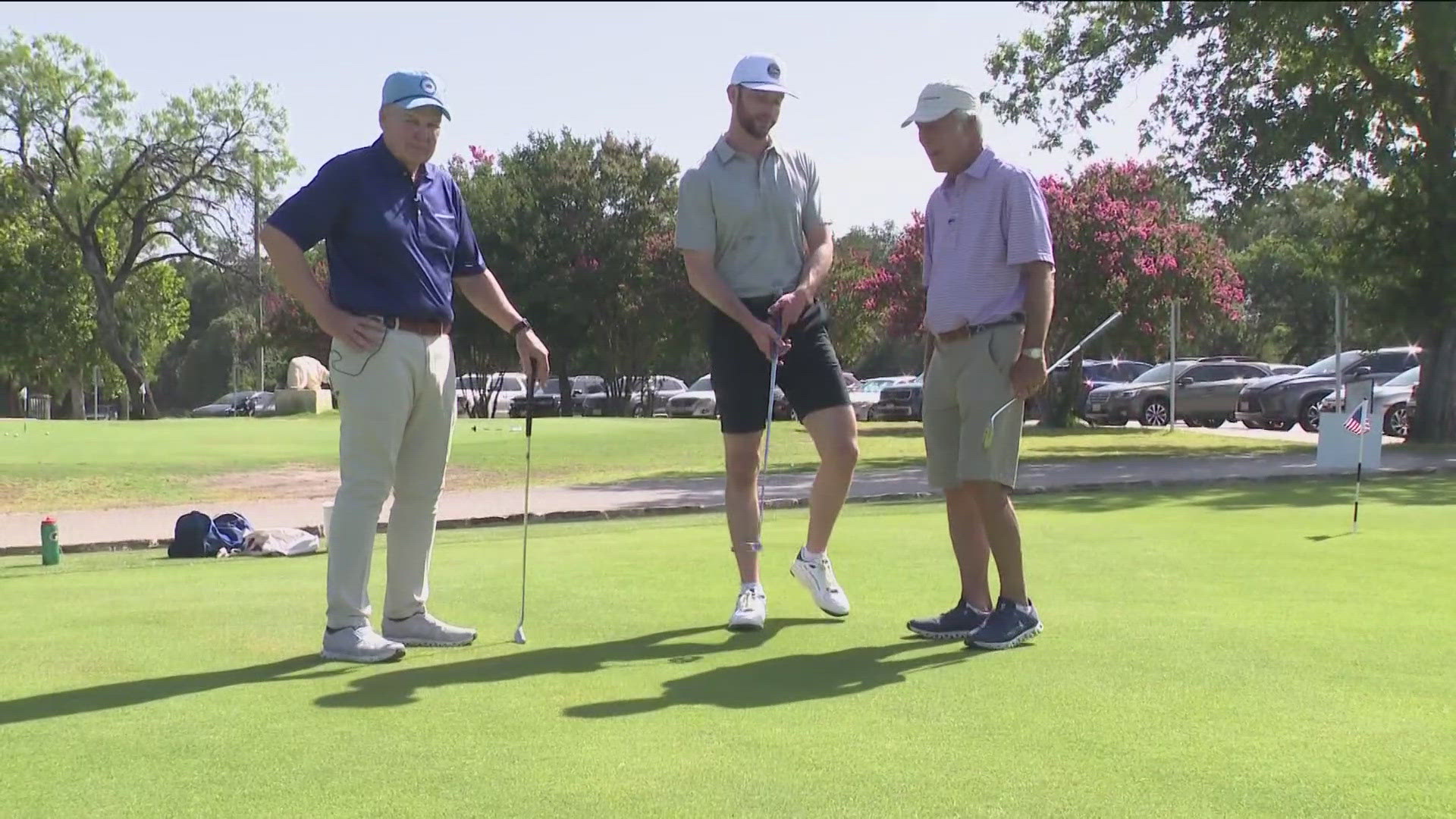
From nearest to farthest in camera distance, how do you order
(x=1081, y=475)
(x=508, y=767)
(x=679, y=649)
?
(x=508, y=767), (x=679, y=649), (x=1081, y=475)

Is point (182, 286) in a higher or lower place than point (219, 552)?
higher

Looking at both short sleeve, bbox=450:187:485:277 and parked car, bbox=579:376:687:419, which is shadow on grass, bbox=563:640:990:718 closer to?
short sleeve, bbox=450:187:485:277

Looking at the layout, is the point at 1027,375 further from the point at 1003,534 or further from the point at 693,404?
the point at 693,404

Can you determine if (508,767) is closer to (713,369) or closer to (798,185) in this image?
(713,369)

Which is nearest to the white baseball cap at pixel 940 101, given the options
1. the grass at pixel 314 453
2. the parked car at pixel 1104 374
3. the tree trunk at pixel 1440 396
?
the grass at pixel 314 453

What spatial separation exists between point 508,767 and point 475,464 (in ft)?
50.3

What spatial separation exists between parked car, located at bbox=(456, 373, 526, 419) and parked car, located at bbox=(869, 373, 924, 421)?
13.9 metres

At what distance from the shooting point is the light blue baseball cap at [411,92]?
473 centimetres

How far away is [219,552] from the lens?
8516 millimetres

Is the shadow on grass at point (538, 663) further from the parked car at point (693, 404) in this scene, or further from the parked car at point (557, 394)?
the parked car at point (557, 394)

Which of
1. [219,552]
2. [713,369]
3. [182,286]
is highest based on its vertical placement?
[182,286]

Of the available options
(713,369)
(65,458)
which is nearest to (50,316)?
(65,458)

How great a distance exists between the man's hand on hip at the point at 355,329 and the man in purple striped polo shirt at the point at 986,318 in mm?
1989

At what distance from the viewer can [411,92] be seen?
4.76 m
